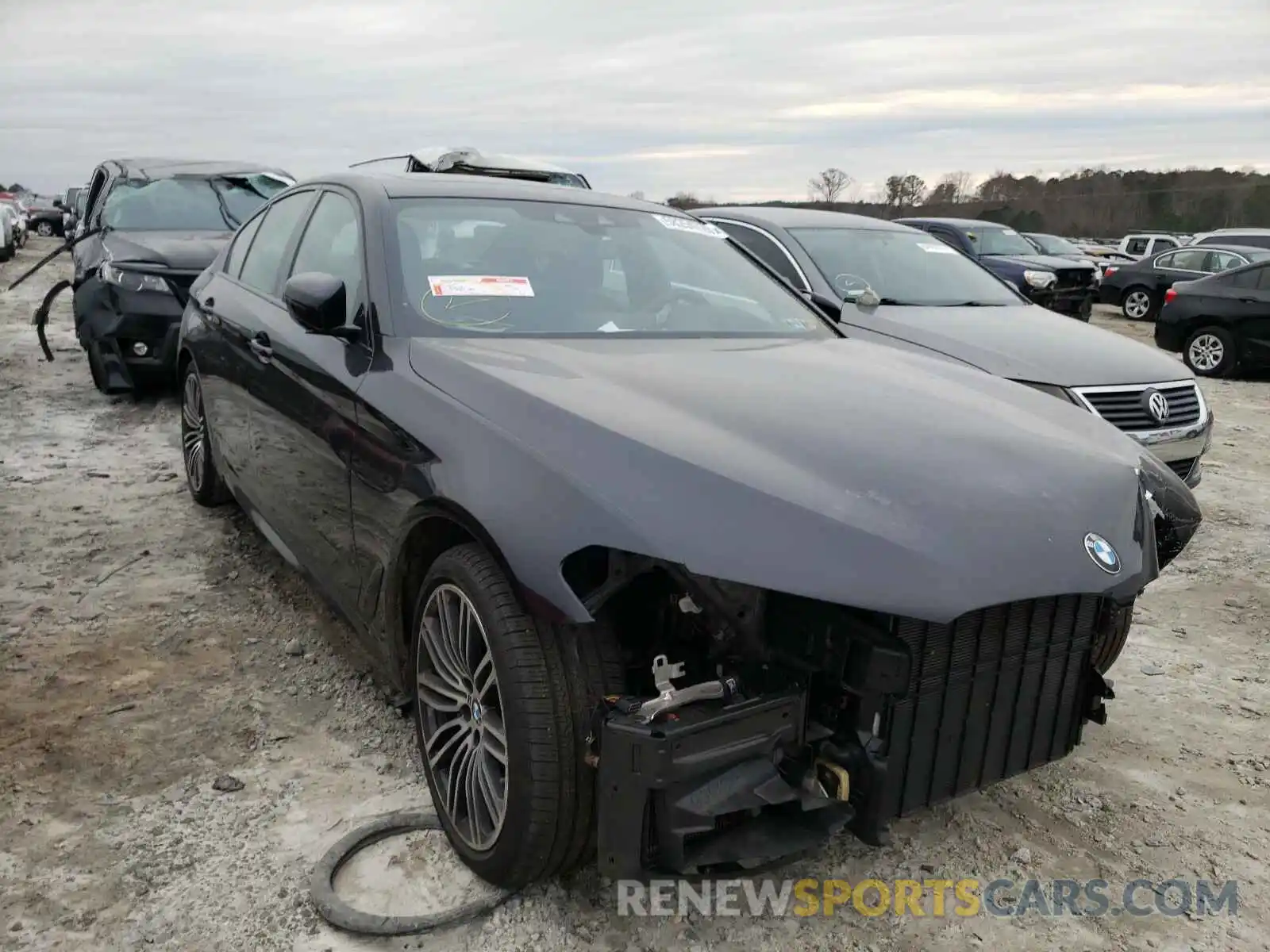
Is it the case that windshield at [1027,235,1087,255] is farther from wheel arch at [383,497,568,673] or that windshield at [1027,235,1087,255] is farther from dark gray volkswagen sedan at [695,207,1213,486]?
wheel arch at [383,497,568,673]

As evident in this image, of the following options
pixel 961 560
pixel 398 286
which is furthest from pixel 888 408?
pixel 398 286

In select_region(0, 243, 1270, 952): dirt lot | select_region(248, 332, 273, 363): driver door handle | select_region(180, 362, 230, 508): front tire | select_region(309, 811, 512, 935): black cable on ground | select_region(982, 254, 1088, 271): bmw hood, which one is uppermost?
select_region(248, 332, 273, 363): driver door handle

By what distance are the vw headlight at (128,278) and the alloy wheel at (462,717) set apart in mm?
5404

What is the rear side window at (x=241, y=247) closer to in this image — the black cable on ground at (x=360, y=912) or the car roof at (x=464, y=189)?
the car roof at (x=464, y=189)

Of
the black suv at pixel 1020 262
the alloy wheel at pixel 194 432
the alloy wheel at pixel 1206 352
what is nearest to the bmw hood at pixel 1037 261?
the black suv at pixel 1020 262

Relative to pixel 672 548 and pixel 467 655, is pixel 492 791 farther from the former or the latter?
pixel 672 548

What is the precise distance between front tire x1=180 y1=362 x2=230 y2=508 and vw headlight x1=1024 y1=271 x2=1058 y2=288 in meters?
10.4

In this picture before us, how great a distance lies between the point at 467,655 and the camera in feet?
7.57

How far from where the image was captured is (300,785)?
2773mm

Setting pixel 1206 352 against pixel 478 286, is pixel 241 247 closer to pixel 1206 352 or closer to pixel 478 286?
pixel 478 286

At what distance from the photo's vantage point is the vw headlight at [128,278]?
6770 mm

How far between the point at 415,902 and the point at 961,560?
4.81ft

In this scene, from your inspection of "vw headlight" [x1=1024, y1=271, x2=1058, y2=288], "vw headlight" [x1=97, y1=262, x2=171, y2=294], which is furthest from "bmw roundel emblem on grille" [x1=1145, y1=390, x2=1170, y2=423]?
"vw headlight" [x1=1024, y1=271, x2=1058, y2=288]

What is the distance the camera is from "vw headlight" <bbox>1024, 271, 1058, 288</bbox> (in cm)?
1250
